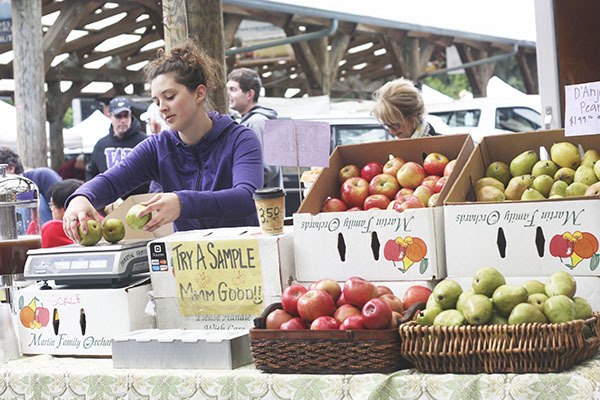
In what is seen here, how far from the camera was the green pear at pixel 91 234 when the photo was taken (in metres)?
2.97

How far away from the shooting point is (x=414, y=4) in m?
11.7

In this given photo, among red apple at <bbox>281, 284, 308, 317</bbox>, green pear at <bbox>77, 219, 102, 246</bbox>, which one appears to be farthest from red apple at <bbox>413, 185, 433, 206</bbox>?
green pear at <bbox>77, 219, 102, 246</bbox>

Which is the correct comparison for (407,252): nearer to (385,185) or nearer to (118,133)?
(385,185)

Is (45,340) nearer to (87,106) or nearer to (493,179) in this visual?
(493,179)

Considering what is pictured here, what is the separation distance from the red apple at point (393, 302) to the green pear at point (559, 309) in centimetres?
38

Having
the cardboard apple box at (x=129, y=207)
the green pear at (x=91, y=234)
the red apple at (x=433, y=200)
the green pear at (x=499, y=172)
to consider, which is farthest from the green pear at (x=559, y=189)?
the cardboard apple box at (x=129, y=207)

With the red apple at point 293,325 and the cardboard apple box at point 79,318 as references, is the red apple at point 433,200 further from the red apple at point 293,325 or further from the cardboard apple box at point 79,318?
the cardboard apple box at point 79,318

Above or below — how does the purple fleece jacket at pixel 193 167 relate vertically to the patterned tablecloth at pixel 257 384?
above

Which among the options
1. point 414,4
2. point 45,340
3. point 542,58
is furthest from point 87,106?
point 45,340

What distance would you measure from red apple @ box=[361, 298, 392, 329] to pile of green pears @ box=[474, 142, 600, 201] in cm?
63

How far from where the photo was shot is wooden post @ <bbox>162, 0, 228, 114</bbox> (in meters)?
4.65

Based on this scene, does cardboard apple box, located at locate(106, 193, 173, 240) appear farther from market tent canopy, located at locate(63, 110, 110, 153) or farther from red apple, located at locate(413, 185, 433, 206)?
market tent canopy, located at locate(63, 110, 110, 153)

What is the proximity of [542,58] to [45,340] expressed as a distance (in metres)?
3.17

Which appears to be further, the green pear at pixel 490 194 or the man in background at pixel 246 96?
the man in background at pixel 246 96
